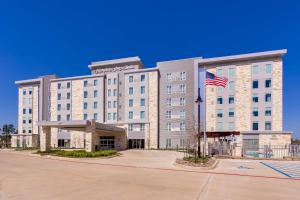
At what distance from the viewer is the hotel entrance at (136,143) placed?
157 ft

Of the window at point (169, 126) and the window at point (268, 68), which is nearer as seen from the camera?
the window at point (268, 68)

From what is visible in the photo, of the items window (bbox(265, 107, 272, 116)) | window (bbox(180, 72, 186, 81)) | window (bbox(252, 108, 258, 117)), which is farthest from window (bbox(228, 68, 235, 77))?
window (bbox(180, 72, 186, 81))

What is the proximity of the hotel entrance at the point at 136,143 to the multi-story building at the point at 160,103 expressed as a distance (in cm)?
25

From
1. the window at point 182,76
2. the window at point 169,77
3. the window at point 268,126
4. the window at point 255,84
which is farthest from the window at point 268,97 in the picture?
the window at point 169,77

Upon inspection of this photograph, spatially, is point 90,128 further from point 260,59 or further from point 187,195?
point 260,59

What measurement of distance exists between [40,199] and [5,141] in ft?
244

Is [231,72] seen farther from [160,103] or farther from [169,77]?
[160,103]

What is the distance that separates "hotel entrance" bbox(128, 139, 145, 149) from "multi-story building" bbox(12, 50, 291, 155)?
25 centimetres

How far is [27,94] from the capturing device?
204ft

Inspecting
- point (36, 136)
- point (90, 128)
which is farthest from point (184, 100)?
point (36, 136)

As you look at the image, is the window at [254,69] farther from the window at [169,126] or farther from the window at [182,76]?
the window at [169,126]

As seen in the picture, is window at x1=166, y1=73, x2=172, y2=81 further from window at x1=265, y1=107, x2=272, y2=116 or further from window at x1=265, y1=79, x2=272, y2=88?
window at x1=265, y1=107, x2=272, y2=116

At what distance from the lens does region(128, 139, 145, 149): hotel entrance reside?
47938 millimetres

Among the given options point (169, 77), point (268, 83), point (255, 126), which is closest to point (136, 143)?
point (169, 77)
